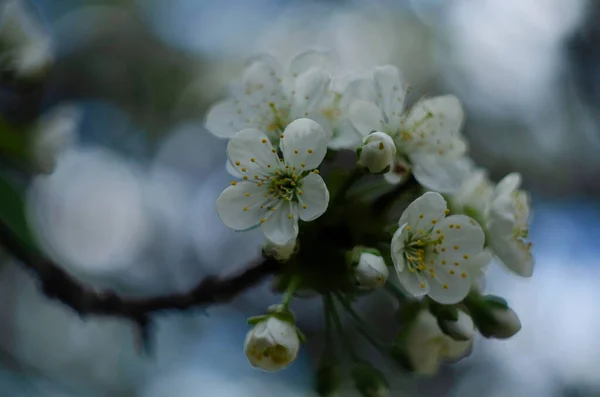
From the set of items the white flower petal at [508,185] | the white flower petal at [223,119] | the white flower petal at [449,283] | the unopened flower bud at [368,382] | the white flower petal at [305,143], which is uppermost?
the white flower petal at [305,143]

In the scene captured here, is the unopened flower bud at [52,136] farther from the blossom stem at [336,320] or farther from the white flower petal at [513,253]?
the white flower petal at [513,253]

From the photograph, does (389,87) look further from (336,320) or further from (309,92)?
(336,320)

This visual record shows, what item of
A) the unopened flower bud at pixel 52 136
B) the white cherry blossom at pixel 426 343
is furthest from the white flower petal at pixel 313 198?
the unopened flower bud at pixel 52 136

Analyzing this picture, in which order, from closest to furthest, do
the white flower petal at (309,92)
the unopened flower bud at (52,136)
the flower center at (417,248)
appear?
1. the flower center at (417,248)
2. the white flower petal at (309,92)
3. the unopened flower bud at (52,136)

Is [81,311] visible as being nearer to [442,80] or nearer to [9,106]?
[9,106]

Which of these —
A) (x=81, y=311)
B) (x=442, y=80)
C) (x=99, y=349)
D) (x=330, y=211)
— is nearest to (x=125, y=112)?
(x=99, y=349)
